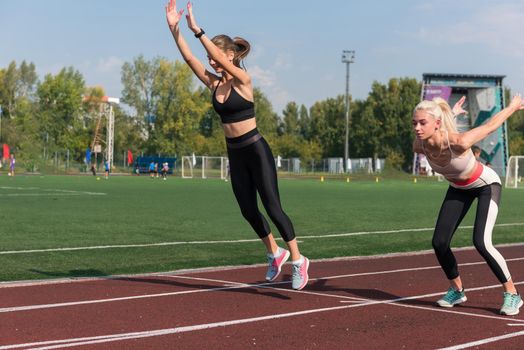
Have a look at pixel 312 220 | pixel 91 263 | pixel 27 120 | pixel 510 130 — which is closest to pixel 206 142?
pixel 27 120

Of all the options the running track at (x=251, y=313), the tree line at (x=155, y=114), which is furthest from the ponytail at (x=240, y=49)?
the tree line at (x=155, y=114)

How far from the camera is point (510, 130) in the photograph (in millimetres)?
115562

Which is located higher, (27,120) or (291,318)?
(27,120)

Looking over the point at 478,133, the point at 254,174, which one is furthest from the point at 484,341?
the point at 254,174

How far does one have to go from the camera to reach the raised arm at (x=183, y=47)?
24.8 feet

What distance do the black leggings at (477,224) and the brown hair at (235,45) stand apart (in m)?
2.40

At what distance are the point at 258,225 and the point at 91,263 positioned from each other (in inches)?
145

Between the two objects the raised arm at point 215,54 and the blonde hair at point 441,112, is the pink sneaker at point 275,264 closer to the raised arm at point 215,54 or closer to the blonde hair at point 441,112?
the raised arm at point 215,54

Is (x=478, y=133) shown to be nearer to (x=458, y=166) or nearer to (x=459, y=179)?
(x=458, y=166)

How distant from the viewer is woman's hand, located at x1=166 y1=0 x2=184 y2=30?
7.54 m

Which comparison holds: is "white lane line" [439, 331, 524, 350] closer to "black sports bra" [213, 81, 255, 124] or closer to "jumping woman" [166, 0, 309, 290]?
"jumping woman" [166, 0, 309, 290]

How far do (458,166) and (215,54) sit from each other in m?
2.43

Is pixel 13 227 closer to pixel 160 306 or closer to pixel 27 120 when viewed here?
pixel 160 306

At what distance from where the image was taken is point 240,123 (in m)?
7.29
